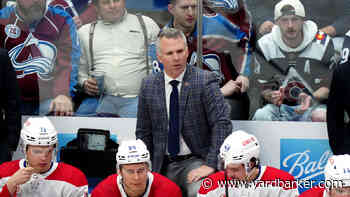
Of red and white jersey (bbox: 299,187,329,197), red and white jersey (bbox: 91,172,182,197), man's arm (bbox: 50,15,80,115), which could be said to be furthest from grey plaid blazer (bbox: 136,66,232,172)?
man's arm (bbox: 50,15,80,115)

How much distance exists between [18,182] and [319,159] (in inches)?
111

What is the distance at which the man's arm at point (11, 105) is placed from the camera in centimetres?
571

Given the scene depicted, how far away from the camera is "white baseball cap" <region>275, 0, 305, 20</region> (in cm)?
624

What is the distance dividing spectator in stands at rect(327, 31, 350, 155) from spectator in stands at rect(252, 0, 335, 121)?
604 mm

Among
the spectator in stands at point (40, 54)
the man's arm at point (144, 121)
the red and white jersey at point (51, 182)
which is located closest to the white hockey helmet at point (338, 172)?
the man's arm at point (144, 121)

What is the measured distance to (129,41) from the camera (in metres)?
6.49

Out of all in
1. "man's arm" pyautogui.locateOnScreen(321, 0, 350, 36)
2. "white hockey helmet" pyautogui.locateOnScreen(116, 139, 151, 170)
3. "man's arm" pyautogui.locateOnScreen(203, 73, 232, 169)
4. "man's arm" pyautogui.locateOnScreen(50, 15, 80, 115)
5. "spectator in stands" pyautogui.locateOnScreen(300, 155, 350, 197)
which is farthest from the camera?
"man's arm" pyautogui.locateOnScreen(50, 15, 80, 115)

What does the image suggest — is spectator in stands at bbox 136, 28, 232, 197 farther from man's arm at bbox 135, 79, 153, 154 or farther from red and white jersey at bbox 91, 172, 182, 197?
red and white jersey at bbox 91, 172, 182, 197

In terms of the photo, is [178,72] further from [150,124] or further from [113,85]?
[113,85]

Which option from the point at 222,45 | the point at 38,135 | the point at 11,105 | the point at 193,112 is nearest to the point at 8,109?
the point at 11,105

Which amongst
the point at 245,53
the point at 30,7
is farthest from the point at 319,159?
the point at 30,7

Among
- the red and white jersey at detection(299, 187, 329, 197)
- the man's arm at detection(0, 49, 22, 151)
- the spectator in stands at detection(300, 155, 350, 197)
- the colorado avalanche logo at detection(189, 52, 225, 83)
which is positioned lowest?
the red and white jersey at detection(299, 187, 329, 197)

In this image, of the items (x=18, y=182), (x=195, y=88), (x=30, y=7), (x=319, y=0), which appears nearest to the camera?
(x=18, y=182)

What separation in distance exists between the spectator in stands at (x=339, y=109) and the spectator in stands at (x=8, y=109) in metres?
2.63
